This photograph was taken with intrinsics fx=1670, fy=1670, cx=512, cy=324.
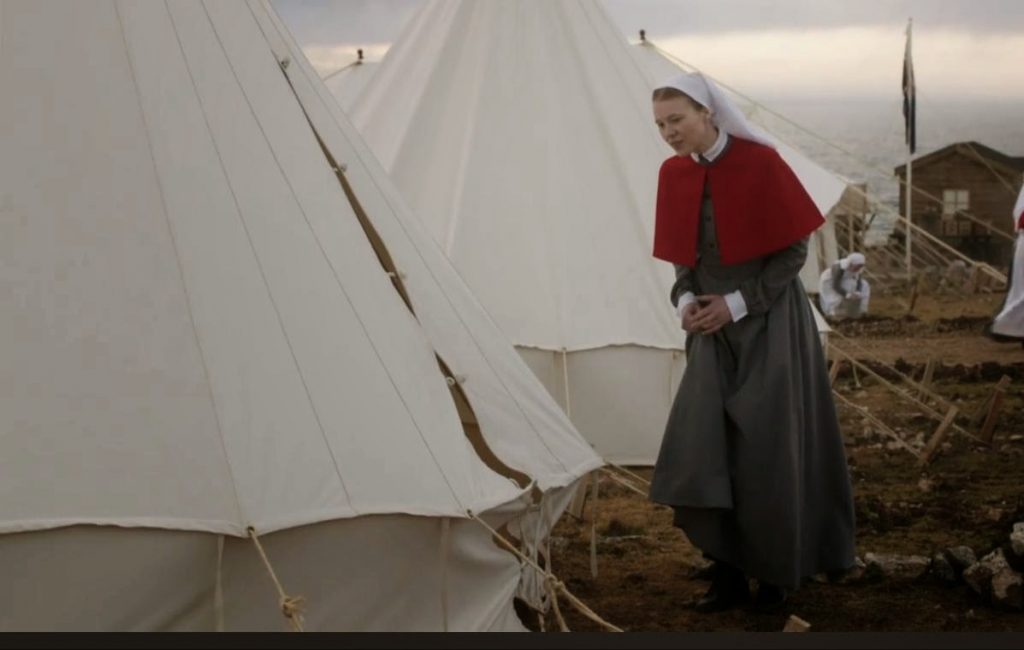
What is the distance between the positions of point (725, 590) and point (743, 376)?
53cm

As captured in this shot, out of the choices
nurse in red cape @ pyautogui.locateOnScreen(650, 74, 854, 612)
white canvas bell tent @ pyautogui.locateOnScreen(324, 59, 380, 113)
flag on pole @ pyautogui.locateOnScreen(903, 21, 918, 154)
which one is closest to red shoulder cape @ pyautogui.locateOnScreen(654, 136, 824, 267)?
nurse in red cape @ pyautogui.locateOnScreen(650, 74, 854, 612)

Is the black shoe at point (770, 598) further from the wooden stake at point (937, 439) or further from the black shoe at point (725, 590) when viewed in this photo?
the wooden stake at point (937, 439)

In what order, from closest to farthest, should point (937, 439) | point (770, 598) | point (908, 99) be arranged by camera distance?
1. point (770, 598)
2. point (937, 439)
3. point (908, 99)

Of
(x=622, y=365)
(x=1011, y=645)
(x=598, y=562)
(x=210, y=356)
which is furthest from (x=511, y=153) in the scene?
(x=1011, y=645)

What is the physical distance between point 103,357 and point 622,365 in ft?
10.6

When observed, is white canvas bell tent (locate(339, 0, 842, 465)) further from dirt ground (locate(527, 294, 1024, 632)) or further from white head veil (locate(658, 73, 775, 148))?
white head veil (locate(658, 73, 775, 148))

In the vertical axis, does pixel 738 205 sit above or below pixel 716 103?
below

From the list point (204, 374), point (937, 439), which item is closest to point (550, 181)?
point (937, 439)

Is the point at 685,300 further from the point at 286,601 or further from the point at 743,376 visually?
the point at 286,601

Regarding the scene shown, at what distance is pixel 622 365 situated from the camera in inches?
232

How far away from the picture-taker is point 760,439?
156 inches

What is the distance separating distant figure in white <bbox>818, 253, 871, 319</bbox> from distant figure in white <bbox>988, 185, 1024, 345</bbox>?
4.47 meters

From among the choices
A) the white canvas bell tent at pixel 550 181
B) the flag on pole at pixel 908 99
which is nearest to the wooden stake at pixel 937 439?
the white canvas bell tent at pixel 550 181

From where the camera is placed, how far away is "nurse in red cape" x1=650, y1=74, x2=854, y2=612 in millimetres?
3947
